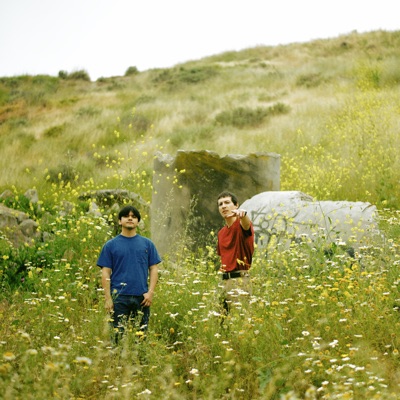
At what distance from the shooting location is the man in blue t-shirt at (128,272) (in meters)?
4.71

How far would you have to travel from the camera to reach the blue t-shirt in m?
4.72

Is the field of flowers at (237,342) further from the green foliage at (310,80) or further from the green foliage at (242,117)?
the green foliage at (310,80)

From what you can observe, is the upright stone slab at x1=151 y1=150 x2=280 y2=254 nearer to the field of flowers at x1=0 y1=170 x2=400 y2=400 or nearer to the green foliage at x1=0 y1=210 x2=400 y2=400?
the field of flowers at x1=0 y1=170 x2=400 y2=400

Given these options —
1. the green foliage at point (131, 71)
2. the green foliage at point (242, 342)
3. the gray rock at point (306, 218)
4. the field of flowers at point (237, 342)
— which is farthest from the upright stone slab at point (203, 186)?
the green foliage at point (131, 71)

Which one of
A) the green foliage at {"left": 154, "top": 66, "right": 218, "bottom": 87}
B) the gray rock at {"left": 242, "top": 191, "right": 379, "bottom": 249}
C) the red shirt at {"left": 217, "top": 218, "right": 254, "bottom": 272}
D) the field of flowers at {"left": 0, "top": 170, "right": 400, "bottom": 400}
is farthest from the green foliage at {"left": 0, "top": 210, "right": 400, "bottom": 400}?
the green foliage at {"left": 154, "top": 66, "right": 218, "bottom": 87}

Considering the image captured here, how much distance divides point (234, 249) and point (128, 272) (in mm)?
898

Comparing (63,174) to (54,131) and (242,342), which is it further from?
(242,342)

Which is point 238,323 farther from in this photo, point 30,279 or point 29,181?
point 29,181

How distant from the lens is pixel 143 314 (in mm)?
4773

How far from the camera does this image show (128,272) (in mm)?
4723

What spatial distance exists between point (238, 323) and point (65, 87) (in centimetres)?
2868

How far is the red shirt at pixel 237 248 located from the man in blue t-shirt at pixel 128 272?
2.03ft

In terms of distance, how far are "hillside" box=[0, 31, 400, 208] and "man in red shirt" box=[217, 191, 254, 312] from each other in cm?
270

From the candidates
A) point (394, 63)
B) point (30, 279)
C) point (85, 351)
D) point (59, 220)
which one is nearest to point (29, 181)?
point (59, 220)
